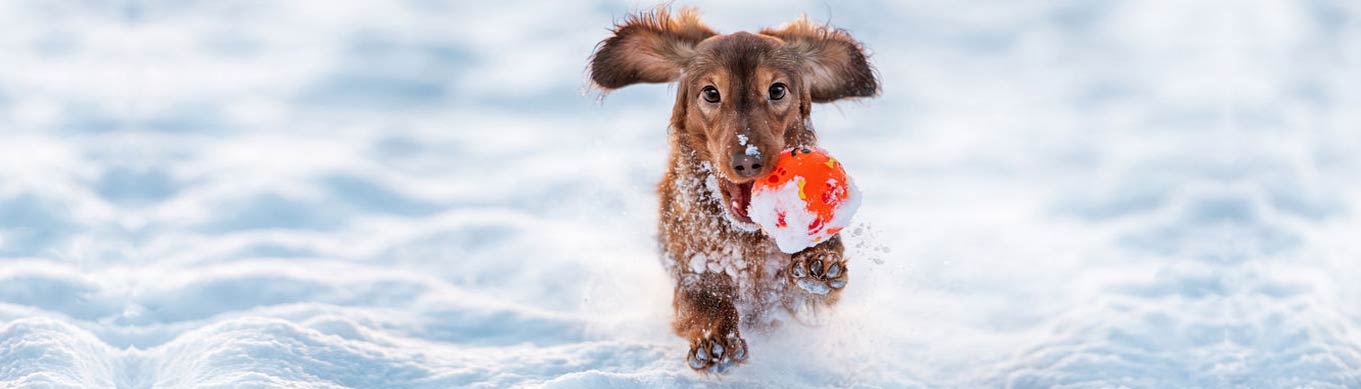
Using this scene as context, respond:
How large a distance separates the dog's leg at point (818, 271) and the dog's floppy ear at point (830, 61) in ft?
A: 2.82

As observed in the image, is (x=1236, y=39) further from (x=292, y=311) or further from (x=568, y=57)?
(x=292, y=311)

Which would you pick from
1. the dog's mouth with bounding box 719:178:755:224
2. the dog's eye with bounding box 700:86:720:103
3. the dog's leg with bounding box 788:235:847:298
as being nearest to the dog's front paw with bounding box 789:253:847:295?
the dog's leg with bounding box 788:235:847:298

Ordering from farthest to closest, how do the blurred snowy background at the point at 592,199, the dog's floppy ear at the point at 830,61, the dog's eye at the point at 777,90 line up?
1. the dog's floppy ear at the point at 830,61
2. the blurred snowy background at the point at 592,199
3. the dog's eye at the point at 777,90

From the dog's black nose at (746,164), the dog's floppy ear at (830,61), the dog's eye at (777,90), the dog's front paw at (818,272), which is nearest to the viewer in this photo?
the dog's black nose at (746,164)

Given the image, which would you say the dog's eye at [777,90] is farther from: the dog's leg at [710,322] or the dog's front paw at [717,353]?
the dog's front paw at [717,353]

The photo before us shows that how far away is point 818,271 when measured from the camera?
3426mm

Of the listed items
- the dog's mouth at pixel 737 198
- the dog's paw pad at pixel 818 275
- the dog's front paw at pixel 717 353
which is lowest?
the dog's front paw at pixel 717 353

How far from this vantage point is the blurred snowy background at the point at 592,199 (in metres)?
3.88

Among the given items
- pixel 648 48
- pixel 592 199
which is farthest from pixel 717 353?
pixel 592 199

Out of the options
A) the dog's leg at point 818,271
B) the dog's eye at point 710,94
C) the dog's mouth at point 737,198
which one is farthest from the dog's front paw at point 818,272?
the dog's eye at point 710,94

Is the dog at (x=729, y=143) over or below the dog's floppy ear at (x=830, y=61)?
below

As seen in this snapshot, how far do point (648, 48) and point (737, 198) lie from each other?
837 millimetres

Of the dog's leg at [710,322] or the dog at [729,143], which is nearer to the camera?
the dog at [729,143]

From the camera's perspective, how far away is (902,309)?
14.5ft
